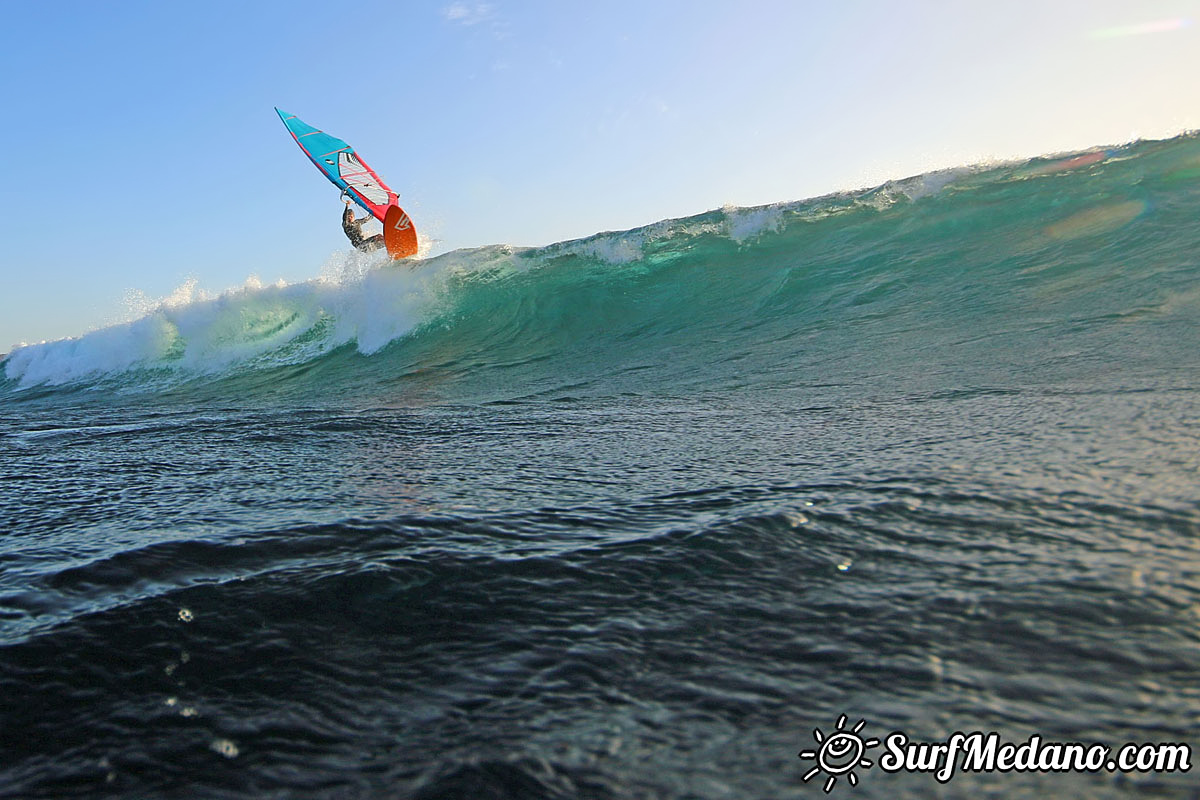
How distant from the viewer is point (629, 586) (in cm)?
181

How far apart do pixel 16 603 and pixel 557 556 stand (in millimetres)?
1330

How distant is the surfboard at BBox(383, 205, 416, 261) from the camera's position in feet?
49.4

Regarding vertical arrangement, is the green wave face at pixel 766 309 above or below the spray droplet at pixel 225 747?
above

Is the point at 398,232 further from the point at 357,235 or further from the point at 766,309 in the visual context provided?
the point at 766,309

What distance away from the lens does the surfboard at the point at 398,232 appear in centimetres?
1507

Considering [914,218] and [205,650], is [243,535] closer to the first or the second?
[205,650]

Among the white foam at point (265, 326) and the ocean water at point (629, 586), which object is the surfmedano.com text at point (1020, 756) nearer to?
the ocean water at point (629, 586)

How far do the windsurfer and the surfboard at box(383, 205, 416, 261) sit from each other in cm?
21

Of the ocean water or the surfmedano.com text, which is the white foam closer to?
the ocean water

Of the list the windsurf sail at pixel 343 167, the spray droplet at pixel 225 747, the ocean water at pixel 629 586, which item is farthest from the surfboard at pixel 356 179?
the spray droplet at pixel 225 747

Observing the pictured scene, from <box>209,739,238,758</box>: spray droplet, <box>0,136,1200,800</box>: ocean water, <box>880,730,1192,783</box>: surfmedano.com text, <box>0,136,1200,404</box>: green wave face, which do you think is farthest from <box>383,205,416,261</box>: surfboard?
<box>880,730,1192,783</box>: surfmedano.com text

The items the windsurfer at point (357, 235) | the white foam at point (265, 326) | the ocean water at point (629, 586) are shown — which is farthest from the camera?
the windsurfer at point (357, 235)

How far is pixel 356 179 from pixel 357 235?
222 centimetres

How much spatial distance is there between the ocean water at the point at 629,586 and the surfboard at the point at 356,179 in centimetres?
1020
